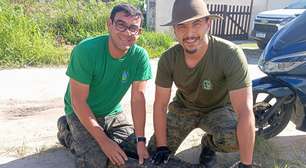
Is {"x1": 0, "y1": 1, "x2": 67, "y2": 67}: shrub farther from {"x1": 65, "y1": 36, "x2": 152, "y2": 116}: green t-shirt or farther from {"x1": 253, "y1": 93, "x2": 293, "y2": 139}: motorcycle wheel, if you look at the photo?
{"x1": 253, "y1": 93, "x2": 293, "y2": 139}: motorcycle wheel

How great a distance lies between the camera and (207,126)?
3299mm

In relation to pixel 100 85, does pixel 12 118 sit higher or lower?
lower

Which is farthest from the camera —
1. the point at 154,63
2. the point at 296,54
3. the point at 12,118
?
the point at 154,63

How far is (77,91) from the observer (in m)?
3.12

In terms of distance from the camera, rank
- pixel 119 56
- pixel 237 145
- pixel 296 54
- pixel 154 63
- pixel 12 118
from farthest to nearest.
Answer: pixel 154 63 < pixel 12 118 < pixel 296 54 < pixel 119 56 < pixel 237 145

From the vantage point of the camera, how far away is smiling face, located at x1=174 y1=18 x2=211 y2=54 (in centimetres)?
279

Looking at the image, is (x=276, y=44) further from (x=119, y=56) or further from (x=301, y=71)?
(x=119, y=56)

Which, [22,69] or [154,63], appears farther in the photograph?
[154,63]

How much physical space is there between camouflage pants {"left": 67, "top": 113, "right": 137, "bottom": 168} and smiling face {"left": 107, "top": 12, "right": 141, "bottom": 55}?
70 centimetres

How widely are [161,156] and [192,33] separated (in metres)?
0.92

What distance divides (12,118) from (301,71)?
3028 mm

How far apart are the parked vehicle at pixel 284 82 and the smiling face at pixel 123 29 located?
1.21 meters

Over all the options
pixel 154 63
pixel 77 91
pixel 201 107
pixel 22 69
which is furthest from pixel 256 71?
pixel 77 91

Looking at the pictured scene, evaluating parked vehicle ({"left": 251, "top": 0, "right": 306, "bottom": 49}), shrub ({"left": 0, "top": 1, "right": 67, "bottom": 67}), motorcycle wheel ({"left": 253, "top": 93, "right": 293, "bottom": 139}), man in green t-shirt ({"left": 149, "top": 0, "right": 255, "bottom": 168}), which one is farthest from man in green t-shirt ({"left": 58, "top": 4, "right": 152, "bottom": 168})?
parked vehicle ({"left": 251, "top": 0, "right": 306, "bottom": 49})
